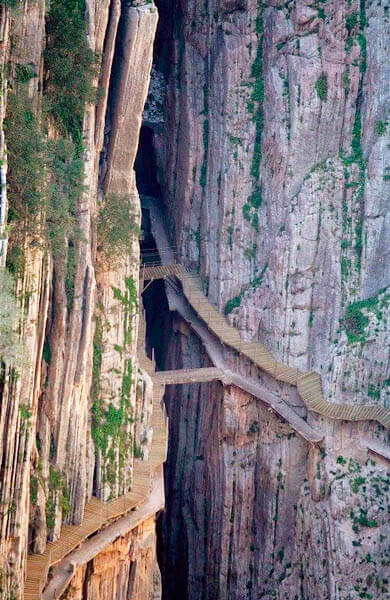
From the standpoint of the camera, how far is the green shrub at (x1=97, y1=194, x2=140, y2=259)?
3678 cm

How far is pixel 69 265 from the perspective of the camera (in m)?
33.5

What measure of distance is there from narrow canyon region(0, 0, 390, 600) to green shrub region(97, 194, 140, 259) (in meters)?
0.07

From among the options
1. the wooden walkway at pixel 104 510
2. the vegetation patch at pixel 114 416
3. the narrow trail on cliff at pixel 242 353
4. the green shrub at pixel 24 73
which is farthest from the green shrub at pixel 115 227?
the narrow trail on cliff at pixel 242 353

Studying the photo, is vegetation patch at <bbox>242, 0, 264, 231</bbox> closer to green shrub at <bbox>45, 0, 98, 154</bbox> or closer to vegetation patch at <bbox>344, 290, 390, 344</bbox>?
vegetation patch at <bbox>344, 290, 390, 344</bbox>

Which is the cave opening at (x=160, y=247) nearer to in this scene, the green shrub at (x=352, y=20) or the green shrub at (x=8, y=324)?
the green shrub at (x=352, y=20)

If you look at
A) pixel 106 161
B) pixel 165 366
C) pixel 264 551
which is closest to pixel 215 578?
pixel 264 551

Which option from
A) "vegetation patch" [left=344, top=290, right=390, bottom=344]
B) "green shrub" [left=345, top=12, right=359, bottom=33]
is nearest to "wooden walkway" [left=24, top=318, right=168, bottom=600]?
"vegetation patch" [left=344, top=290, right=390, bottom=344]

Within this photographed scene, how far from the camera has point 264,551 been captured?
44.5 meters

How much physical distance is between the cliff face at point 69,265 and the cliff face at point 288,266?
816 centimetres

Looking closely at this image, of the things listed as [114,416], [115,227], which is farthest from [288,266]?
[114,416]

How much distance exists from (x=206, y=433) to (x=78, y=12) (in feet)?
63.1

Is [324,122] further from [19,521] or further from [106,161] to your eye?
[19,521]

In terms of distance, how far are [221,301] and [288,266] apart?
3.14m

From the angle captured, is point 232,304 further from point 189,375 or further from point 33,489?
point 33,489
